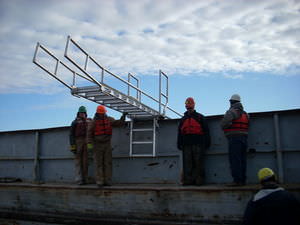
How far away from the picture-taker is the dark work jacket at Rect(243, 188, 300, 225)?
3.53m

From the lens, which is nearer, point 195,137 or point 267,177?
point 267,177

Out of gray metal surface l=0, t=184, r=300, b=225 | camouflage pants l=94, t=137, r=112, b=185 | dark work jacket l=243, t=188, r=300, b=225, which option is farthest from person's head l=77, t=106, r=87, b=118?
dark work jacket l=243, t=188, r=300, b=225

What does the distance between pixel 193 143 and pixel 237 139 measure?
2.88 ft

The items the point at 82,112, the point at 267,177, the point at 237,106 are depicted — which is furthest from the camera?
the point at 82,112

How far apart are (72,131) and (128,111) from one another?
4.64ft

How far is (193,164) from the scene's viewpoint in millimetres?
6195

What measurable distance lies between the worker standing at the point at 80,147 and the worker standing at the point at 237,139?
11.0 ft

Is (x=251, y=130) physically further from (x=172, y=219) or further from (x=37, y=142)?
(x=37, y=142)

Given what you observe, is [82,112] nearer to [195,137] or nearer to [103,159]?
[103,159]

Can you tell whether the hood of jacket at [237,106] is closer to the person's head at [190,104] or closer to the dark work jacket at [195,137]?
the dark work jacket at [195,137]

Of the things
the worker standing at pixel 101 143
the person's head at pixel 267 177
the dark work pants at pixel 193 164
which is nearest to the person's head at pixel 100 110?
the worker standing at pixel 101 143

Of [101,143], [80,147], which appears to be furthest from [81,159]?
[101,143]

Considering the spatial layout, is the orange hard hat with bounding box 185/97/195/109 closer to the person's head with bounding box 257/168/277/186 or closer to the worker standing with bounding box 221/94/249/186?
the worker standing with bounding box 221/94/249/186

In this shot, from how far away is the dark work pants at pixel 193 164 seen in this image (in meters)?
6.06
